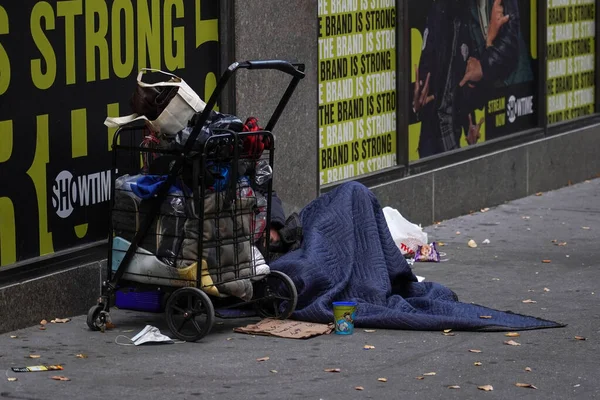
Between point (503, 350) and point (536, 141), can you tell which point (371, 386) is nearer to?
point (503, 350)

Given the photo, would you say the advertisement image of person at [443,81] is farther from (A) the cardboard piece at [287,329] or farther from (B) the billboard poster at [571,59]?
(A) the cardboard piece at [287,329]

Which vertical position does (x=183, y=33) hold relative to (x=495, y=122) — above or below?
above

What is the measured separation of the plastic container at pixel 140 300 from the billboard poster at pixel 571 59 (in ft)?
21.6

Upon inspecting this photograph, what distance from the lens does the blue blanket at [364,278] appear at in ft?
23.5

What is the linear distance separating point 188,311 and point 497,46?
19.3 feet

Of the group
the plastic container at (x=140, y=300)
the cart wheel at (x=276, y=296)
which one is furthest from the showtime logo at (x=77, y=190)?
the cart wheel at (x=276, y=296)

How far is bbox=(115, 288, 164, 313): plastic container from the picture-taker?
24.0ft

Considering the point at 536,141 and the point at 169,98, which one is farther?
the point at 536,141

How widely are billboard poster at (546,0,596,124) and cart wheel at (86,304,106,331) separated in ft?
22.9

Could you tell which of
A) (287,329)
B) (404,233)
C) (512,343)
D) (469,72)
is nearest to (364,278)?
(287,329)

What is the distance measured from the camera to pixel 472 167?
11367 millimetres

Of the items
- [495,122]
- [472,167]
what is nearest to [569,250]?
[472,167]

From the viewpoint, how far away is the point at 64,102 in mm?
7230

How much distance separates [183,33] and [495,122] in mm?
4646
